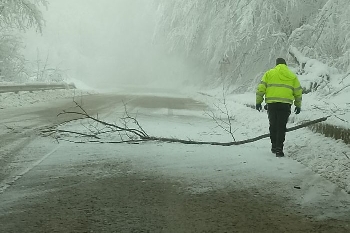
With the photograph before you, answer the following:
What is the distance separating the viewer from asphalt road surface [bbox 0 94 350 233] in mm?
3895

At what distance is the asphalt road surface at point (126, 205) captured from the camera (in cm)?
389

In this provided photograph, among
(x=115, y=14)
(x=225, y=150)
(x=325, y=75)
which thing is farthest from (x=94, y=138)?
(x=115, y=14)

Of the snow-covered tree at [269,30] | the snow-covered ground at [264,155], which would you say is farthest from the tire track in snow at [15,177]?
the snow-covered tree at [269,30]

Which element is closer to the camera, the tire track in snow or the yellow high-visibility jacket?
the tire track in snow

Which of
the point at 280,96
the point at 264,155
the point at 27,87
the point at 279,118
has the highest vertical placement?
the point at 27,87

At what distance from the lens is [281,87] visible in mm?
7676

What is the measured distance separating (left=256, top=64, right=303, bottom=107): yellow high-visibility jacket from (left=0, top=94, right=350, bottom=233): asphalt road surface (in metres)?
2.81

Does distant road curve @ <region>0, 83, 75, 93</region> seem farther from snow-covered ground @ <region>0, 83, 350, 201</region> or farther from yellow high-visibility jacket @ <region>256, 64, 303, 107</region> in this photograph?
yellow high-visibility jacket @ <region>256, 64, 303, 107</region>

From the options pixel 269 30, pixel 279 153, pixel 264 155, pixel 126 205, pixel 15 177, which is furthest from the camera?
pixel 269 30

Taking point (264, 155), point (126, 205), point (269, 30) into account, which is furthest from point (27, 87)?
point (126, 205)

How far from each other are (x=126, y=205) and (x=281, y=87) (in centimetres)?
441

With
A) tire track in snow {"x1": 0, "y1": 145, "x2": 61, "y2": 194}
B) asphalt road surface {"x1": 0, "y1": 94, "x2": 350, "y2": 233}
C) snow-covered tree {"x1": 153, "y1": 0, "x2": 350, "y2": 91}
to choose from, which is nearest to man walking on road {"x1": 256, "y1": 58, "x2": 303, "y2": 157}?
asphalt road surface {"x1": 0, "y1": 94, "x2": 350, "y2": 233}

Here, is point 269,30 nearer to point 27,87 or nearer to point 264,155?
point 27,87

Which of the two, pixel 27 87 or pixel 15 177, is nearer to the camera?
pixel 15 177
